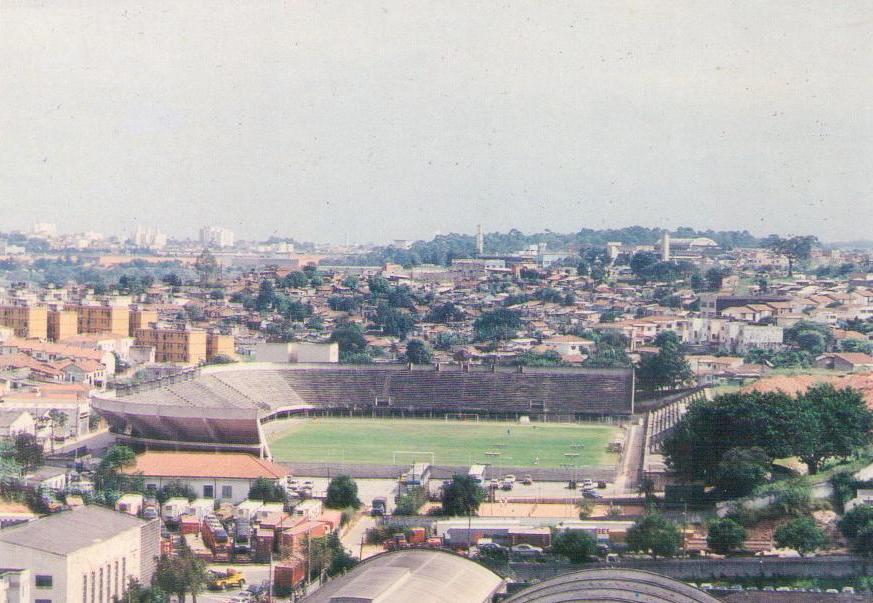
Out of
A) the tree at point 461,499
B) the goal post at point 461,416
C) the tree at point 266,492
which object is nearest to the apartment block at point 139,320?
the goal post at point 461,416

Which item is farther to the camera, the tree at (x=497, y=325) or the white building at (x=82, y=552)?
the tree at (x=497, y=325)

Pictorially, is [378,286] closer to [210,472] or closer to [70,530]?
[210,472]

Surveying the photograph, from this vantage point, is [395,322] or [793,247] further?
[793,247]

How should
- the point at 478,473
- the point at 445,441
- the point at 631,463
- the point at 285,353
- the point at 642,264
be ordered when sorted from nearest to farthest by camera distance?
the point at 478,473, the point at 631,463, the point at 445,441, the point at 285,353, the point at 642,264

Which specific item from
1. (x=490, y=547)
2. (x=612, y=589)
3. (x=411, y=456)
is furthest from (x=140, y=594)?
(x=411, y=456)

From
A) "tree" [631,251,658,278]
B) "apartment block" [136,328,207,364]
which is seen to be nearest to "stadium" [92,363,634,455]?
"apartment block" [136,328,207,364]

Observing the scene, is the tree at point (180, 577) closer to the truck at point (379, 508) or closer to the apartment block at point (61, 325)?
the truck at point (379, 508)
